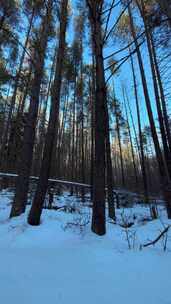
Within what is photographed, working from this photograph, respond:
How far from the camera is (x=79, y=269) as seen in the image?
218 cm

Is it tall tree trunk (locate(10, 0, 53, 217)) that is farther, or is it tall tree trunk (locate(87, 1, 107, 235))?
tall tree trunk (locate(10, 0, 53, 217))

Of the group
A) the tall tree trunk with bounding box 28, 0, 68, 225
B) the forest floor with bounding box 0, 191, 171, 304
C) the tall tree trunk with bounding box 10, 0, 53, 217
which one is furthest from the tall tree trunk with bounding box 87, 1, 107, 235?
the tall tree trunk with bounding box 10, 0, 53, 217

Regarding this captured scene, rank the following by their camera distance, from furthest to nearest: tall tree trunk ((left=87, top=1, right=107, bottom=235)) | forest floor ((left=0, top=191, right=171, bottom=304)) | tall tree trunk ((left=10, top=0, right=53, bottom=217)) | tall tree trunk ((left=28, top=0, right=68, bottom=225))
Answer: tall tree trunk ((left=10, top=0, right=53, bottom=217)) < tall tree trunk ((left=28, top=0, right=68, bottom=225)) < tall tree trunk ((left=87, top=1, right=107, bottom=235)) < forest floor ((left=0, top=191, right=171, bottom=304))

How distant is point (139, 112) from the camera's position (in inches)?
498

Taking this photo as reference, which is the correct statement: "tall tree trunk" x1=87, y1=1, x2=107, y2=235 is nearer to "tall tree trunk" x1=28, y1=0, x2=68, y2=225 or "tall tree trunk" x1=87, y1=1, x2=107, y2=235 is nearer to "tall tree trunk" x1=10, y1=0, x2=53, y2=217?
"tall tree trunk" x1=28, y1=0, x2=68, y2=225

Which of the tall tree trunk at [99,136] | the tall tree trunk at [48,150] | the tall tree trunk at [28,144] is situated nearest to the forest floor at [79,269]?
the tall tree trunk at [99,136]

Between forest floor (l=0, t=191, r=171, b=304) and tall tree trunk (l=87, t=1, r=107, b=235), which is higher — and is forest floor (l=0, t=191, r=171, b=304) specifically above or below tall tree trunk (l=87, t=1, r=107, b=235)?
below

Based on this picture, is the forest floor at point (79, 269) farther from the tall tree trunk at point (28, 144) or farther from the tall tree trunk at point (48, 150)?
the tall tree trunk at point (28, 144)

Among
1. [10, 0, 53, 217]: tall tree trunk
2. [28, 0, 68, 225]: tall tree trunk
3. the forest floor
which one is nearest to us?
the forest floor

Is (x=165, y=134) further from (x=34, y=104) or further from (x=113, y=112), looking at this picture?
(x=113, y=112)

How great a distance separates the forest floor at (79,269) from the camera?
1.68 meters

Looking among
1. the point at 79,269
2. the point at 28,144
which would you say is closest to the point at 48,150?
the point at 28,144

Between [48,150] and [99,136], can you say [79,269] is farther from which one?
[48,150]

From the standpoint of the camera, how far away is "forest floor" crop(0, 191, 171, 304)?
168 centimetres
